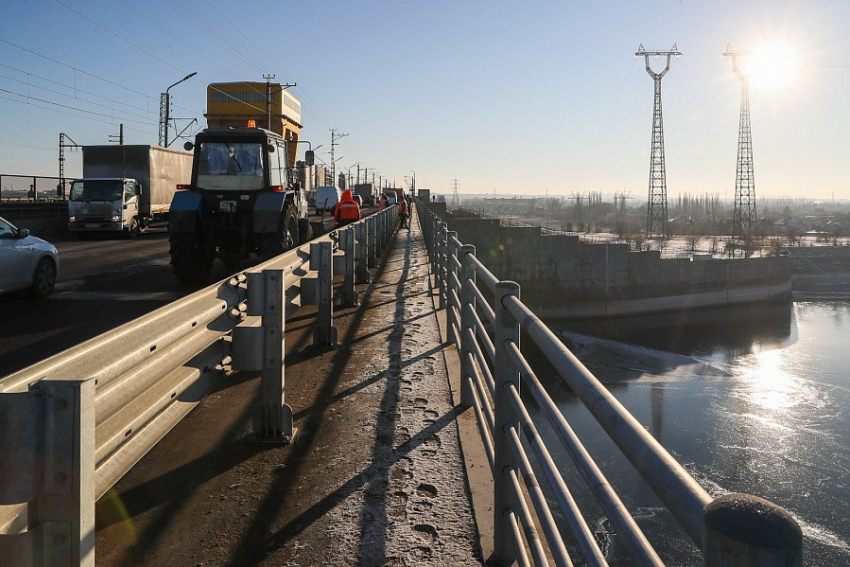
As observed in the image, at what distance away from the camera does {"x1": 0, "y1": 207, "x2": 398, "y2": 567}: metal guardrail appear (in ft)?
6.19

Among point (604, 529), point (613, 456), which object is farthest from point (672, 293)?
point (604, 529)

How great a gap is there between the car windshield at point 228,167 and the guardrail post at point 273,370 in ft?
31.0

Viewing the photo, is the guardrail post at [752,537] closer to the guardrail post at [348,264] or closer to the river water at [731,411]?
the river water at [731,411]

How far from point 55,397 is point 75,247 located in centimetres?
2217

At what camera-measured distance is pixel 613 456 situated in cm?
1650

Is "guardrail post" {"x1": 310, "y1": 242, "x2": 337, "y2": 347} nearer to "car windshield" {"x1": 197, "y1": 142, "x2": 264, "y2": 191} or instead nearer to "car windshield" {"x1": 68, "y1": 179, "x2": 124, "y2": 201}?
"car windshield" {"x1": 197, "y1": 142, "x2": 264, "y2": 191}

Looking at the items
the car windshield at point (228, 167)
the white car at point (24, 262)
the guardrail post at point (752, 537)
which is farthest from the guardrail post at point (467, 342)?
the car windshield at point (228, 167)

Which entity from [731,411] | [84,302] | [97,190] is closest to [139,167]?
[97,190]

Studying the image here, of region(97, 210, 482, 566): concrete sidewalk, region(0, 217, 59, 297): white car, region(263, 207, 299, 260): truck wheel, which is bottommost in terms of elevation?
region(97, 210, 482, 566): concrete sidewalk

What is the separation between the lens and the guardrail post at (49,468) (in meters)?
1.86

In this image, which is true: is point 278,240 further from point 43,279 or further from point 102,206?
point 102,206

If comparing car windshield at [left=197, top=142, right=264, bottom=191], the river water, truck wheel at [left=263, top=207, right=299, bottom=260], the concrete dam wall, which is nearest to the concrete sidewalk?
the river water

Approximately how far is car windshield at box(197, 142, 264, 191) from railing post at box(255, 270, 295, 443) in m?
9.46

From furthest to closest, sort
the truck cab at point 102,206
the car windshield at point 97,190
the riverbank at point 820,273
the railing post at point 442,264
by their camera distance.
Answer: the riverbank at point 820,273 → the car windshield at point 97,190 → the truck cab at point 102,206 → the railing post at point 442,264
